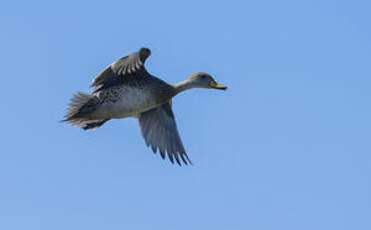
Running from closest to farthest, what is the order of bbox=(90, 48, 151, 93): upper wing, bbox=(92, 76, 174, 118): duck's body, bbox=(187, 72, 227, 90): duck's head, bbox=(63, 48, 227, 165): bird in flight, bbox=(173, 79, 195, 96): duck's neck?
bbox=(90, 48, 151, 93): upper wing < bbox=(63, 48, 227, 165): bird in flight < bbox=(92, 76, 174, 118): duck's body < bbox=(173, 79, 195, 96): duck's neck < bbox=(187, 72, 227, 90): duck's head

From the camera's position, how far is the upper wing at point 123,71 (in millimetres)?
12688

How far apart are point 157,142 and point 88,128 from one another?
126 centimetres

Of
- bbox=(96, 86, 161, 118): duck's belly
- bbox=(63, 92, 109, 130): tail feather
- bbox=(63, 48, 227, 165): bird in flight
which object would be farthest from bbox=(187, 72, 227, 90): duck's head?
bbox=(63, 92, 109, 130): tail feather

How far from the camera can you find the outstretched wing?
1455cm

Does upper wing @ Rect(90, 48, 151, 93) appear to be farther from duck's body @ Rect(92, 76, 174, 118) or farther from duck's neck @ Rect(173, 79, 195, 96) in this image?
duck's neck @ Rect(173, 79, 195, 96)

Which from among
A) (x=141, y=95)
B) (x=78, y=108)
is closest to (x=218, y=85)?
(x=141, y=95)

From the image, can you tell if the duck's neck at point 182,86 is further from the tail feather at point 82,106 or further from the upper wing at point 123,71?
the tail feather at point 82,106

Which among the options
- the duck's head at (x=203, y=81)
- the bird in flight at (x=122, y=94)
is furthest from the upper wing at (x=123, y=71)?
the duck's head at (x=203, y=81)

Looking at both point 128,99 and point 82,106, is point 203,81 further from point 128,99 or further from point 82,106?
point 82,106

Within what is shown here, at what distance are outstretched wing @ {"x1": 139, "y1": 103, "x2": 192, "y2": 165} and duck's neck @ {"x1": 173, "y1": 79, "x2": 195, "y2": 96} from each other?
1.68 feet

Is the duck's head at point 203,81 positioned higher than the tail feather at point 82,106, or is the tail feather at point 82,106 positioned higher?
the duck's head at point 203,81

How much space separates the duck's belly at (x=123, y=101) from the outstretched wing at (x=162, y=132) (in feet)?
3.61

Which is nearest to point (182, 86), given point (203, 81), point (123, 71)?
point (203, 81)

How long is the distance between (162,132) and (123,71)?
7.51ft
